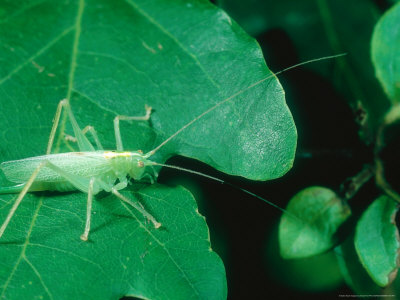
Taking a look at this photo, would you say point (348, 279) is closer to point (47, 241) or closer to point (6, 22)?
point (47, 241)

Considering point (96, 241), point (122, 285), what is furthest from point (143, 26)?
point (122, 285)

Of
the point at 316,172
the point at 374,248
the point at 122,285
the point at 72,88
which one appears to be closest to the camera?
the point at 122,285

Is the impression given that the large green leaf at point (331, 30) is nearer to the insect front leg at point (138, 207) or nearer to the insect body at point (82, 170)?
the insect body at point (82, 170)

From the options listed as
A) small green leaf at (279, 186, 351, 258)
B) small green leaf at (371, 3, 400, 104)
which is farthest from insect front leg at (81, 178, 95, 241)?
small green leaf at (371, 3, 400, 104)

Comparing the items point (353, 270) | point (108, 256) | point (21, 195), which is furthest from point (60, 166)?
point (353, 270)

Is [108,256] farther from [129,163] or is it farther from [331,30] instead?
[331,30]

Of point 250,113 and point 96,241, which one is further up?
point 250,113
